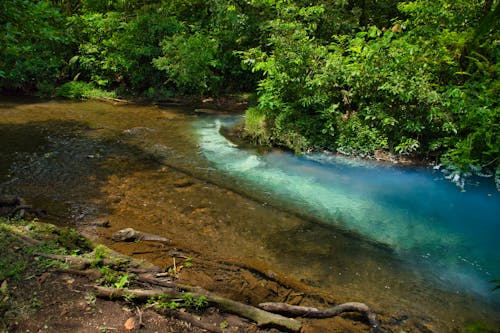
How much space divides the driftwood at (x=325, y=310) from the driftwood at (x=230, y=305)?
0.73 ft

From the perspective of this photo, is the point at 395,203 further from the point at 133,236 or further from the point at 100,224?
the point at 100,224

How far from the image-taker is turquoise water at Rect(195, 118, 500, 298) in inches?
244

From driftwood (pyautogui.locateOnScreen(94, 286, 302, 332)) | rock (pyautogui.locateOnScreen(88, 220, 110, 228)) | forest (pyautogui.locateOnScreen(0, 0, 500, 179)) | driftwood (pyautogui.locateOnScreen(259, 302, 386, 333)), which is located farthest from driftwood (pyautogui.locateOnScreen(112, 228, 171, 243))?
forest (pyautogui.locateOnScreen(0, 0, 500, 179))

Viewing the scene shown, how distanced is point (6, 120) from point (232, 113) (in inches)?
325

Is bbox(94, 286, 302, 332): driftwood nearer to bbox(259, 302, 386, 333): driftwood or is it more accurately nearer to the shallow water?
bbox(259, 302, 386, 333): driftwood

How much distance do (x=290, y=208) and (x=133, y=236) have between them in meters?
3.24

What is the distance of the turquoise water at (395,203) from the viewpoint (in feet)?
20.3

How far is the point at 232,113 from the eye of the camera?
1555 centimetres

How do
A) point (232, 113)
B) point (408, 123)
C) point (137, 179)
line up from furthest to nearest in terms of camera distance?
1. point (232, 113)
2. point (408, 123)
3. point (137, 179)

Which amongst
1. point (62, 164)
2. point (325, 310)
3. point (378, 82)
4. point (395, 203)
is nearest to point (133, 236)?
point (325, 310)

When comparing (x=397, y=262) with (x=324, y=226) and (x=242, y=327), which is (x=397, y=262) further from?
(x=242, y=327)

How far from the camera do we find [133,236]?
5816 mm

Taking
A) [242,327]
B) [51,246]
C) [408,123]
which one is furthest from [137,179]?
[408,123]

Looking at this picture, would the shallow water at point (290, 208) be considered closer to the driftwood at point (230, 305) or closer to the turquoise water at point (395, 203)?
the turquoise water at point (395, 203)
